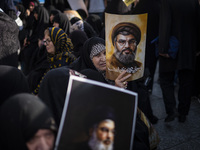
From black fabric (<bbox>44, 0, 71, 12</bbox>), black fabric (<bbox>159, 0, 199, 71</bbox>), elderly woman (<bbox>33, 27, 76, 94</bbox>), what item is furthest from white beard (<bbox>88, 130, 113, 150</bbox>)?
black fabric (<bbox>44, 0, 71, 12</bbox>)

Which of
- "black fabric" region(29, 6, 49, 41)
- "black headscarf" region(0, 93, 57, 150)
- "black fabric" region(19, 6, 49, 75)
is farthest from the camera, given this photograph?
"black fabric" region(29, 6, 49, 41)

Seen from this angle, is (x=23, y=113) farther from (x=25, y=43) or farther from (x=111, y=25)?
(x=25, y=43)

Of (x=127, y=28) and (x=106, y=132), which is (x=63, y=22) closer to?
(x=127, y=28)

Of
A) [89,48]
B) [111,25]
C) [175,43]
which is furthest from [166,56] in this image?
[111,25]

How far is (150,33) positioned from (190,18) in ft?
2.70

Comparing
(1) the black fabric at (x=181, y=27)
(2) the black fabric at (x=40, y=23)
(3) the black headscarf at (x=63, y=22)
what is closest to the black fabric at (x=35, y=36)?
(2) the black fabric at (x=40, y=23)

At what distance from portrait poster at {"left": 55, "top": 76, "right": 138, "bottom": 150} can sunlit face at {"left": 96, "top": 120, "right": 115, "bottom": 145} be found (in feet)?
0.12

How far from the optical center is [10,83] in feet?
5.86

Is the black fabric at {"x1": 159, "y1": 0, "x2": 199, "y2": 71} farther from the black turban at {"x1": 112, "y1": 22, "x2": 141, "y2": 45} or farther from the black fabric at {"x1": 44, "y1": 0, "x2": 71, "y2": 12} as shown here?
the black fabric at {"x1": 44, "y1": 0, "x2": 71, "y2": 12}

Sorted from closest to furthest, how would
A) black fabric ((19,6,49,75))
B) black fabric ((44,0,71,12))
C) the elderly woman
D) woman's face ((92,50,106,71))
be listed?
woman's face ((92,50,106,71)) → the elderly woman → black fabric ((19,6,49,75)) → black fabric ((44,0,71,12))

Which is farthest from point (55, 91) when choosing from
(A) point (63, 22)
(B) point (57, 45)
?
(A) point (63, 22)

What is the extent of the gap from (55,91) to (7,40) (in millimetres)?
1536

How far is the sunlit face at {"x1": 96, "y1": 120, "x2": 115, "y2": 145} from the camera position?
4.30 feet

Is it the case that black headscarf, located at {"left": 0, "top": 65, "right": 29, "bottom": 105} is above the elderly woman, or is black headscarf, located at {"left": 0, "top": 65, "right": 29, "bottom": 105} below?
above
